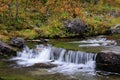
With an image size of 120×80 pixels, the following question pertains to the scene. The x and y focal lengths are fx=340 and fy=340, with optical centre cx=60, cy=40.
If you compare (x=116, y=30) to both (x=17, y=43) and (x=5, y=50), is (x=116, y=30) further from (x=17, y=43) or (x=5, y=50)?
(x=5, y=50)

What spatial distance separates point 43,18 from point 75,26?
13.6 feet

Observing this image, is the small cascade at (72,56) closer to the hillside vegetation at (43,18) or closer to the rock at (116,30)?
the hillside vegetation at (43,18)

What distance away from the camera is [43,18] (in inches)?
1506

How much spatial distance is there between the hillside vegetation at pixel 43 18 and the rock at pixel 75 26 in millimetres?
497

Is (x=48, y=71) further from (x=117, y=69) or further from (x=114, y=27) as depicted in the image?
(x=114, y=27)

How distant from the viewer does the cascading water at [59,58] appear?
990 inches

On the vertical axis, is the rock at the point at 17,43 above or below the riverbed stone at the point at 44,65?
above

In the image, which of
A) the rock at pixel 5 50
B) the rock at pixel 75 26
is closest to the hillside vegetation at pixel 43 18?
the rock at pixel 75 26

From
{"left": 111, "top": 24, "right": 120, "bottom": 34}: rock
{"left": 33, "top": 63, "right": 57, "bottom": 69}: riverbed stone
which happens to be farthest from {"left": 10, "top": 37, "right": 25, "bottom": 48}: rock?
{"left": 111, "top": 24, "right": 120, "bottom": 34}: rock

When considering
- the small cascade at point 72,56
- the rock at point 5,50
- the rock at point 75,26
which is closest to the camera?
the small cascade at point 72,56

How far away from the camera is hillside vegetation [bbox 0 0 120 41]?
Answer: 3425 centimetres

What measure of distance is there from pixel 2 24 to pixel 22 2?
7131 millimetres

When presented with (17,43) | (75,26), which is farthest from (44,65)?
(75,26)

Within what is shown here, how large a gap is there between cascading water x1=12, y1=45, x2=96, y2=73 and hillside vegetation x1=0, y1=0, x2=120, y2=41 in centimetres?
386
